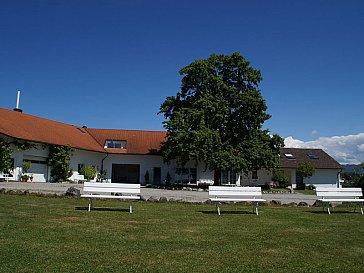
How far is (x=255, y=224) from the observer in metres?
10.0

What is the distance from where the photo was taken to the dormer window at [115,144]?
4416cm

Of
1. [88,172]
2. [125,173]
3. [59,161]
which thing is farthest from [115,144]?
[59,161]

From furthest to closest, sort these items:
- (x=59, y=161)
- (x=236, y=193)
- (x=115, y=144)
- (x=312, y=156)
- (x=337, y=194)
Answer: (x=312, y=156), (x=115, y=144), (x=59, y=161), (x=337, y=194), (x=236, y=193)

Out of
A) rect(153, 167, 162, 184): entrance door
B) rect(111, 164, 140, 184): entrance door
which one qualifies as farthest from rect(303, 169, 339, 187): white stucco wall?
rect(111, 164, 140, 184): entrance door

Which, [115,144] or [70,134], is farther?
[115,144]

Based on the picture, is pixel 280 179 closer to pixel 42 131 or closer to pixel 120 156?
pixel 120 156

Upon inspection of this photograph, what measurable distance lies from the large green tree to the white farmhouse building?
6791 mm

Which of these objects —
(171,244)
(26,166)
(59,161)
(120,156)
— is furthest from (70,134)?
(171,244)

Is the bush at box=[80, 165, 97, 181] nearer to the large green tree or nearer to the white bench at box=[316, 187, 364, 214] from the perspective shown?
the large green tree

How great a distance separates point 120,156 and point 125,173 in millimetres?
2655

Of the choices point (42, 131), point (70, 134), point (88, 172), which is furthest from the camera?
point (70, 134)

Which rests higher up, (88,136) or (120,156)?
(88,136)

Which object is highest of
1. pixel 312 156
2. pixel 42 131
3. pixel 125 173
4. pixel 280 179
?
pixel 42 131

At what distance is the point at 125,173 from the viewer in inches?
1753
